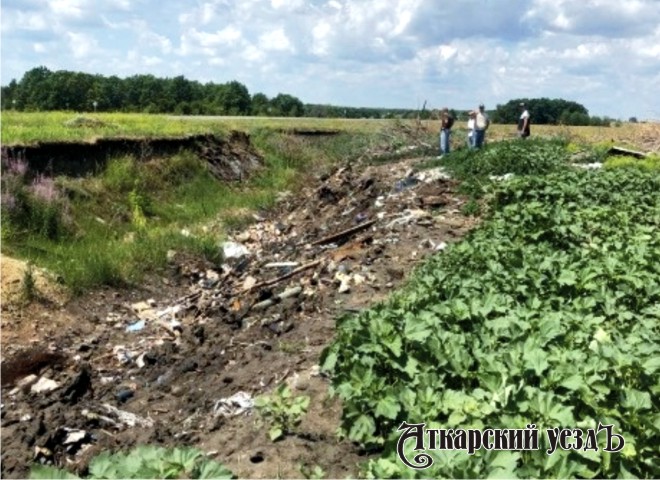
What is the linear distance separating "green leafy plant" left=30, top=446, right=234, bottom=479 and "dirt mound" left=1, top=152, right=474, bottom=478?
1.47m

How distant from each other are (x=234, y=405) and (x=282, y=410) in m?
1.24

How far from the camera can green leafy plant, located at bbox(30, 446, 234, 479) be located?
246 cm

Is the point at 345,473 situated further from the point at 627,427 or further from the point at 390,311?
the point at 627,427

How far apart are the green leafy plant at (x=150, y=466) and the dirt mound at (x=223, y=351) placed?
1.47m

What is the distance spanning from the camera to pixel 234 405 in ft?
18.3

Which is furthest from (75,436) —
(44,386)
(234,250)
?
(234,250)

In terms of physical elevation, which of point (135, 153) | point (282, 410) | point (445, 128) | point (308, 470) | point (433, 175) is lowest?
point (308, 470)

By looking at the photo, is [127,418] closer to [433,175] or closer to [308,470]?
[308,470]

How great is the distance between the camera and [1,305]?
27.1ft

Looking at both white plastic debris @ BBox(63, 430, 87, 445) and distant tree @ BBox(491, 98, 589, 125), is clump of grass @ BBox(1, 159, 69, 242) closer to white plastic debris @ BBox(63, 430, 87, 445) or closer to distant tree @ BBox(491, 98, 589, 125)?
white plastic debris @ BBox(63, 430, 87, 445)

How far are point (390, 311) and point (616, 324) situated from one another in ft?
5.03

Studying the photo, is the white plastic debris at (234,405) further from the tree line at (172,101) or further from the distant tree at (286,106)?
the distant tree at (286,106)

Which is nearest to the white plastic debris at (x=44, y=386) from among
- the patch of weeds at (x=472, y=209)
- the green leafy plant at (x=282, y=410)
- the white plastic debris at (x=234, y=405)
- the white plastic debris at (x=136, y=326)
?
the white plastic debris at (x=136, y=326)

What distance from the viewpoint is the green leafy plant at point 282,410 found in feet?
14.2
